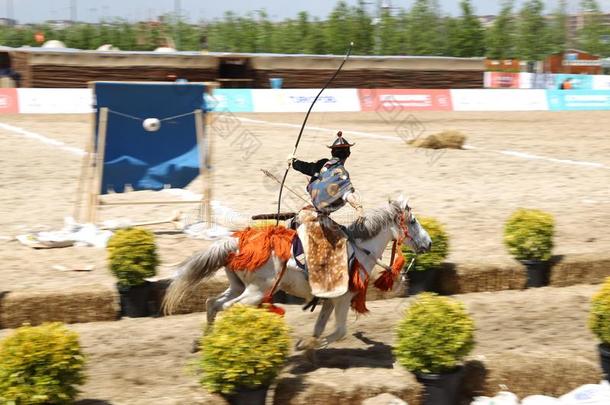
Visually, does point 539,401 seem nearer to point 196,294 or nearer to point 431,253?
point 431,253

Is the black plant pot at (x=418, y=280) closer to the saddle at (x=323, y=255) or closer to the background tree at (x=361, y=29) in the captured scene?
the saddle at (x=323, y=255)

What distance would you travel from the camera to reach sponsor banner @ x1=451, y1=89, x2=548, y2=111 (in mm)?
35688

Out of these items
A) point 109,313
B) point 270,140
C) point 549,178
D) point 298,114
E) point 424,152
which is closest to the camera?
point 109,313

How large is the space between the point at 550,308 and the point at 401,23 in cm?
5172

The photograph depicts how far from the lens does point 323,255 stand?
796cm

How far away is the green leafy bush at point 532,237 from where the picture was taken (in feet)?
38.1

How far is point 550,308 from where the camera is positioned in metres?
10.8

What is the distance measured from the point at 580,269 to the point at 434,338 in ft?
17.7

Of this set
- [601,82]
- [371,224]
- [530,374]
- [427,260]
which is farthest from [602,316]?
[601,82]

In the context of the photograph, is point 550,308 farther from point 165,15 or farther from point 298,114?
point 165,15

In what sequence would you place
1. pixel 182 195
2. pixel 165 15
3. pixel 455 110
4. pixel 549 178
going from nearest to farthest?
1. pixel 182 195
2. pixel 549 178
3. pixel 455 110
4. pixel 165 15

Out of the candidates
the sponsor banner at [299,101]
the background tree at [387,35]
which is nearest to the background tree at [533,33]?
the background tree at [387,35]

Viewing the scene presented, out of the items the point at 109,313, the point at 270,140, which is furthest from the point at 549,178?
the point at 109,313

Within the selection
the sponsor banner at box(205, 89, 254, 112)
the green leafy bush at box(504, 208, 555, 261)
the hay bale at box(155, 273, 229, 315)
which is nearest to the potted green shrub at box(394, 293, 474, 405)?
the hay bale at box(155, 273, 229, 315)
